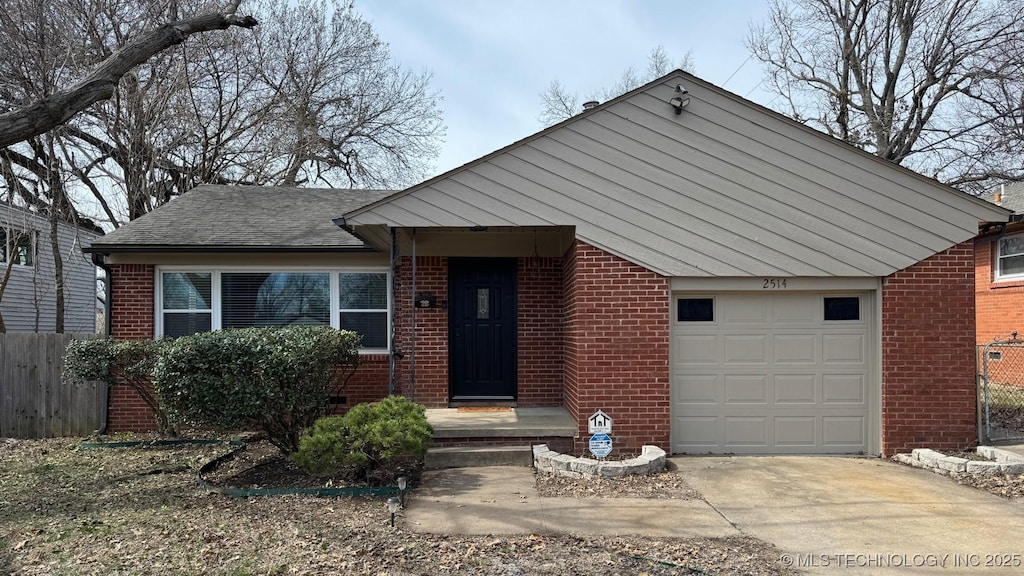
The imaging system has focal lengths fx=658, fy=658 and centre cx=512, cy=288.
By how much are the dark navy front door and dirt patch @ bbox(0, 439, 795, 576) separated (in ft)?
12.0

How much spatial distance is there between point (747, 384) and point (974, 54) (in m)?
18.4

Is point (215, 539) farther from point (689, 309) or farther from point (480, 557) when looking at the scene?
point (689, 309)

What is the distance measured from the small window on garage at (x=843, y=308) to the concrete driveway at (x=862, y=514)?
1.65 m

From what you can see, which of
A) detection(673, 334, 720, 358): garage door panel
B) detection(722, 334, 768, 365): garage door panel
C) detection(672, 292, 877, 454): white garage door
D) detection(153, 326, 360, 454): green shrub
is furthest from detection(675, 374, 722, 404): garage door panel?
detection(153, 326, 360, 454): green shrub

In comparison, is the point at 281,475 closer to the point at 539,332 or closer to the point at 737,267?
the point at 539,332

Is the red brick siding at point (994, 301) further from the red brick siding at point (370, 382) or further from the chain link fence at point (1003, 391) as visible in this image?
the red brick siding at point (370, 382)

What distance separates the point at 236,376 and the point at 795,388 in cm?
630

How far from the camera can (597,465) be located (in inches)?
268

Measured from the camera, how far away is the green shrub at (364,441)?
6379 millimetres

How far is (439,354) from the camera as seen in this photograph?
9.40 m

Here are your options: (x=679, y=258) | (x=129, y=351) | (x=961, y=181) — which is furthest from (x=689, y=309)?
(x=961, y=181)

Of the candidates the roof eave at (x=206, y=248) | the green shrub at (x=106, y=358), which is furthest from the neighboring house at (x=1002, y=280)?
the green shrub at (x=106, y=358)

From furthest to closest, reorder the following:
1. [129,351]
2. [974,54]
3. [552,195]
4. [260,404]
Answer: [974,54] → [129,351] → [552,195] → [260,404]

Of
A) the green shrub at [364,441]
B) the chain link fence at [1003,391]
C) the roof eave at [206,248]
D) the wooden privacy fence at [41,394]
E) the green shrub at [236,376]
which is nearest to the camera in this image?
the green shrub at [364,441]
